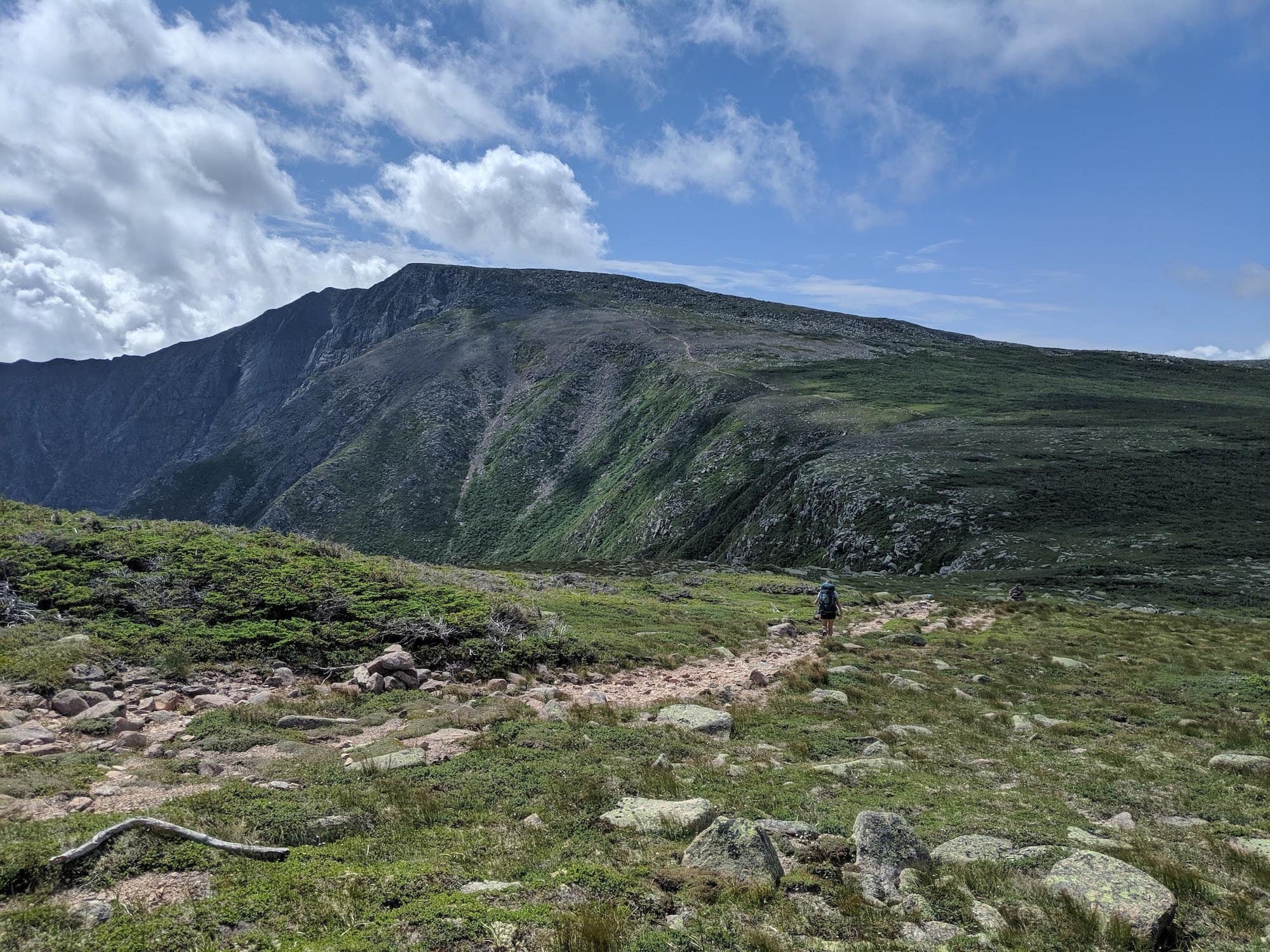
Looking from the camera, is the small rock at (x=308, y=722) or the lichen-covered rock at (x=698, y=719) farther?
the lichen-covered rock at (x=698, y=719)

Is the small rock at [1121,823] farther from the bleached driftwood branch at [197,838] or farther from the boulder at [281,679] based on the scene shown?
the boulder at [281,679]

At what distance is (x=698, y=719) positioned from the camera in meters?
15.2

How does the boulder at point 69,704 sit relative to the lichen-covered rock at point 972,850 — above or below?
below

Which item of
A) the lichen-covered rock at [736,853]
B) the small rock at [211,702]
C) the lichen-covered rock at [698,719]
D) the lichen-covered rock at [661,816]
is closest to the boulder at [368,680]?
the small rock at [211,702]

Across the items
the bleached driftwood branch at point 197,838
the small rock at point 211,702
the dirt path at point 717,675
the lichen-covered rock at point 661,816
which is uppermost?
the bleached driftwood branch at point 197,838

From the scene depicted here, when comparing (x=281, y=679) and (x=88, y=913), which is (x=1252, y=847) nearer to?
(x=88, y=913)

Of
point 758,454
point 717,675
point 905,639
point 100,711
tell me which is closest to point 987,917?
point 717,675

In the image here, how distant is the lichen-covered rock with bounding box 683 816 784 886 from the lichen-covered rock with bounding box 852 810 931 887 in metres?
1.13

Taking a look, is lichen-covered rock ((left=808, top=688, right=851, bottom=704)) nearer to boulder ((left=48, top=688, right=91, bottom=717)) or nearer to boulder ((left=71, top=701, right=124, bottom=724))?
boulder ((left=71, top=701, right=124, bottom=724))

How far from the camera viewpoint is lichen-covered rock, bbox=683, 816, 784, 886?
7527 millimetres

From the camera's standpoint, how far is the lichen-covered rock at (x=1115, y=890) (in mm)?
6531

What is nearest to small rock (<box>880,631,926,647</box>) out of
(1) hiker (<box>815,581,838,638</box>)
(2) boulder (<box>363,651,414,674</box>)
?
(1) hiker (<box>815,581,838,638</box>)

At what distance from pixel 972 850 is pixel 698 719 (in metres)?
7.46

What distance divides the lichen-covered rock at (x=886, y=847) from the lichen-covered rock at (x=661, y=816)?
7.11 feet
